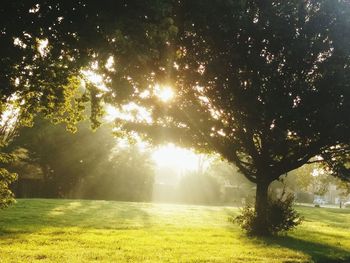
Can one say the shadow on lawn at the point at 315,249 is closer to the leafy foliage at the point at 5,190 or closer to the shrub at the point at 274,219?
the shrub at the point at 274,219

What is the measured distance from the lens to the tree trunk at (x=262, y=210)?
2367 cm

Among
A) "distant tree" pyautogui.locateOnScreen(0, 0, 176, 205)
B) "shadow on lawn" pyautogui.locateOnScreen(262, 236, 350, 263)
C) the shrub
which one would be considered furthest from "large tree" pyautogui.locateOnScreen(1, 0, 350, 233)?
"shadow on lawn" pyautogui.locateOnScreen(262, 236, 350, 263)

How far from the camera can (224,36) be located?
58.4 feet

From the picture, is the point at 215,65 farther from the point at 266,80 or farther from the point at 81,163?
the point at 81,163

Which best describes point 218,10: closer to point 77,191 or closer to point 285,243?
point 285,243

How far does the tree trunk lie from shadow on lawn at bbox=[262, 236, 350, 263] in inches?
40.6

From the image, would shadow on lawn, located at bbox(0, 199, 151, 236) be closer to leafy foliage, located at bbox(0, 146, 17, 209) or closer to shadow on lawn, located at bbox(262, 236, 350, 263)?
leafy foliage, located at bbox(0, 146, 17, 209)

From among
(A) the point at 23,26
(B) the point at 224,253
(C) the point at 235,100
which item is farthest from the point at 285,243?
(A) the point at 23,26

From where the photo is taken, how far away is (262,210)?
941 inches

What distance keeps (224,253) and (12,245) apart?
8.54 m

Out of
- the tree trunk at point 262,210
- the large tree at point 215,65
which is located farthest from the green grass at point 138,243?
the large tree at point 215,65

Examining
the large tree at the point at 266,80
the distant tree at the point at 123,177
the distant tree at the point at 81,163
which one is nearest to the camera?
the large tree at the point at 266,80

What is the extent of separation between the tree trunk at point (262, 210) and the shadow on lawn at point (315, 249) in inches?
40.6

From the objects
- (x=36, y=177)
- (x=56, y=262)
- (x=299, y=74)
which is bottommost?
(x=56, y=262)
